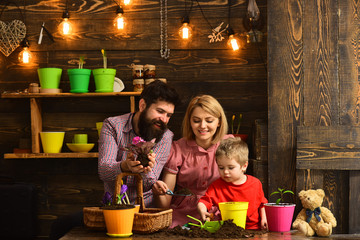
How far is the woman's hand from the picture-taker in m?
2.27

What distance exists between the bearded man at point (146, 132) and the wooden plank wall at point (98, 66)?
863 mm

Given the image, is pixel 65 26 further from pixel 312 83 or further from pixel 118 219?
pixel 118 219

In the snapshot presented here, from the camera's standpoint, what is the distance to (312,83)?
2633mm

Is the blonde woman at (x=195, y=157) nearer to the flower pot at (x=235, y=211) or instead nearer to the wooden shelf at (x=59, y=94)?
the flower pot at (x=235, y=211)

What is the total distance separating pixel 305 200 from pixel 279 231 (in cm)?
56

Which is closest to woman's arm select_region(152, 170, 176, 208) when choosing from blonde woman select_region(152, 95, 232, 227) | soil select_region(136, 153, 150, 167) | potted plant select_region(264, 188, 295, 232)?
blonde woman select_region(152, 95, 232, 227)

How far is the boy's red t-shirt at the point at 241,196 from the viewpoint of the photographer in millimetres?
2172

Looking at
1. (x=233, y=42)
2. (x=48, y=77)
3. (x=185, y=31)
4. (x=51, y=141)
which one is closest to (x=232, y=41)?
(x=233, y=42)

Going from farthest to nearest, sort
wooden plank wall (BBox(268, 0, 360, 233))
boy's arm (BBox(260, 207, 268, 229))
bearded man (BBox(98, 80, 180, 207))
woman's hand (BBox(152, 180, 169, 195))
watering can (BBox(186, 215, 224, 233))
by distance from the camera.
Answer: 1. wooden plank wall (BBox(268, 0, 360, 233))
2. bearded man (BBox(98, 80, 180, 207))
3. woman's hand (BBox(152, 180, 169, 195))
4. boy's arm (BBox(260, 207, 268, 229))
5. watering can (BBox(186, 215, 224, 233))

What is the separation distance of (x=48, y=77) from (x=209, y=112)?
1.44 metres

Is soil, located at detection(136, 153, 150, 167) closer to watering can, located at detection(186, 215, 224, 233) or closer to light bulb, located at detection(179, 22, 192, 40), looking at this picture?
watering can, located at detection(186, 215, 224, 233)

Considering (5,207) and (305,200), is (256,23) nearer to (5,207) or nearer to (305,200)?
(305,200)

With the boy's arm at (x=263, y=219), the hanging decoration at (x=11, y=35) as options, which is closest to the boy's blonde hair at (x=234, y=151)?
the boy's arm at (x=263, y=219)

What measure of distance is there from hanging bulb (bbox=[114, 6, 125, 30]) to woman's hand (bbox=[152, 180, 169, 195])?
1516 millimetres
